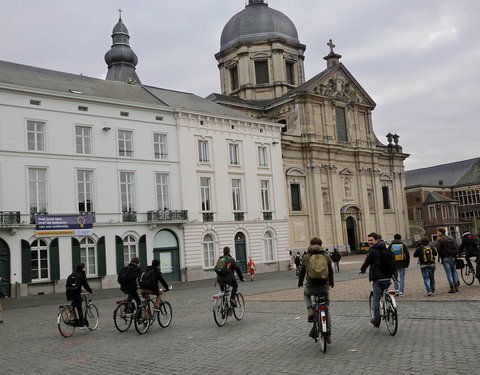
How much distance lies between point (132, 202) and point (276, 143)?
13603mm

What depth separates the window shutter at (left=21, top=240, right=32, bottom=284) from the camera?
26.4 m

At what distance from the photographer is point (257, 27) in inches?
2314

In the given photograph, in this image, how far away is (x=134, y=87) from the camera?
3744 centimetres

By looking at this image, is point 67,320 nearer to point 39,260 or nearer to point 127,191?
point 39,260

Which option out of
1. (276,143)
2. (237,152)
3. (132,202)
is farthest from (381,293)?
(276,143)

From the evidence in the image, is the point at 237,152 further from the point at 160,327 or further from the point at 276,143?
the point at 160,327

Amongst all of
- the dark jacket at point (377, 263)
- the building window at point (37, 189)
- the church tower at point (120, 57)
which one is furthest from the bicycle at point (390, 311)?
the church tower at point (120, 57)

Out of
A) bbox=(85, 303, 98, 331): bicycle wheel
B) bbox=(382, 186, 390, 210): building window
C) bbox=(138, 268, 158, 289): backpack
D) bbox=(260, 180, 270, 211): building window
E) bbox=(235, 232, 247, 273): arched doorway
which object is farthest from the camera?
bbox=(382, 186, 390, 210): building window

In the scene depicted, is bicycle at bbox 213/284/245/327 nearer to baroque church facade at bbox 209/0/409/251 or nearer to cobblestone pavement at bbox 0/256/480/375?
cobblestone pavement at bbox 0/256/480/375

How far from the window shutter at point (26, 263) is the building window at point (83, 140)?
623 cm

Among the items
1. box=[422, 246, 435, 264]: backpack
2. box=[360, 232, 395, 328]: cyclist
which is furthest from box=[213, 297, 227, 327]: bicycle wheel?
box=[422, 246, 435, 264]: backpack

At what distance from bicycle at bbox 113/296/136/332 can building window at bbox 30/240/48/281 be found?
16084mm

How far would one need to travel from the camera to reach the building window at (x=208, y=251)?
113 ft

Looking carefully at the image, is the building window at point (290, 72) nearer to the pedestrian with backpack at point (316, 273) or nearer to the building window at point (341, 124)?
the building window at point (341, 124)
